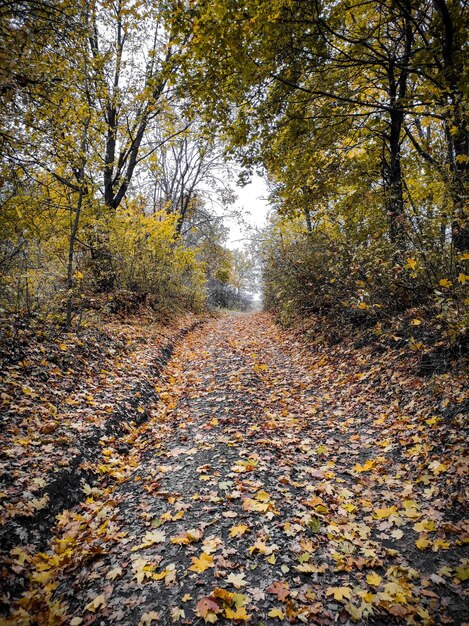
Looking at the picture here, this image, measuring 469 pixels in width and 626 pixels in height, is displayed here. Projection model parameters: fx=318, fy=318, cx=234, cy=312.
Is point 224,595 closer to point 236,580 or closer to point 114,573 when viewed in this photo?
point 236,580

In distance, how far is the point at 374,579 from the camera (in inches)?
104

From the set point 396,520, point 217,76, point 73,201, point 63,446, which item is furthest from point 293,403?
point 73,201

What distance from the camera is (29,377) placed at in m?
5.11

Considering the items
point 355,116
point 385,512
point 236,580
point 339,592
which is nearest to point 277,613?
point 236,580

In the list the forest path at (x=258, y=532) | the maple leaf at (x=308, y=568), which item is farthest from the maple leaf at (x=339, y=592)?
the maple leaf at (x=308, y=568)

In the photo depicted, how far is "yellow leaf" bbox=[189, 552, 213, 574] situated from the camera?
2.80 meters

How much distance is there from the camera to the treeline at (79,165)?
5855mm

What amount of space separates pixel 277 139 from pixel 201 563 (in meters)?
7.66

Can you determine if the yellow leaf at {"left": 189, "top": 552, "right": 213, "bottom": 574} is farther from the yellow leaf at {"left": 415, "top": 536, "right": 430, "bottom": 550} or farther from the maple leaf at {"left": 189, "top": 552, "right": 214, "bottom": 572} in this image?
the yellow leaf at {"left": 415, "top": 536, "right": 430, "bottom": 550}

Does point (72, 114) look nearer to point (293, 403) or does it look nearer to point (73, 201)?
point (73, 201)

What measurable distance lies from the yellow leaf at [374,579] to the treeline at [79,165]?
601 cm

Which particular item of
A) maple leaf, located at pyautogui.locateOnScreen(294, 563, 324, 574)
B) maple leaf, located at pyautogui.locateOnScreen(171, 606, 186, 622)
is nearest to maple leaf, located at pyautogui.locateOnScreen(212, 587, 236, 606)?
maple leaf, located at pyautogui.locateOnScreen(171, 606, 186, 622)

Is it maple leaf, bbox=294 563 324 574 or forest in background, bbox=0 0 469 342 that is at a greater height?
forest in background, bbox=0 0 469 342

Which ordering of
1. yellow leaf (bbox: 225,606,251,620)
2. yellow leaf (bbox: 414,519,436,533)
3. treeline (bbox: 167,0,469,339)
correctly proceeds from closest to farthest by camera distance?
yellow leaf (bbox: 225,606,251,620) → yellow leaf (bbox: 414,519,436,533) → treeline (bbox: 167,0,469,339)
